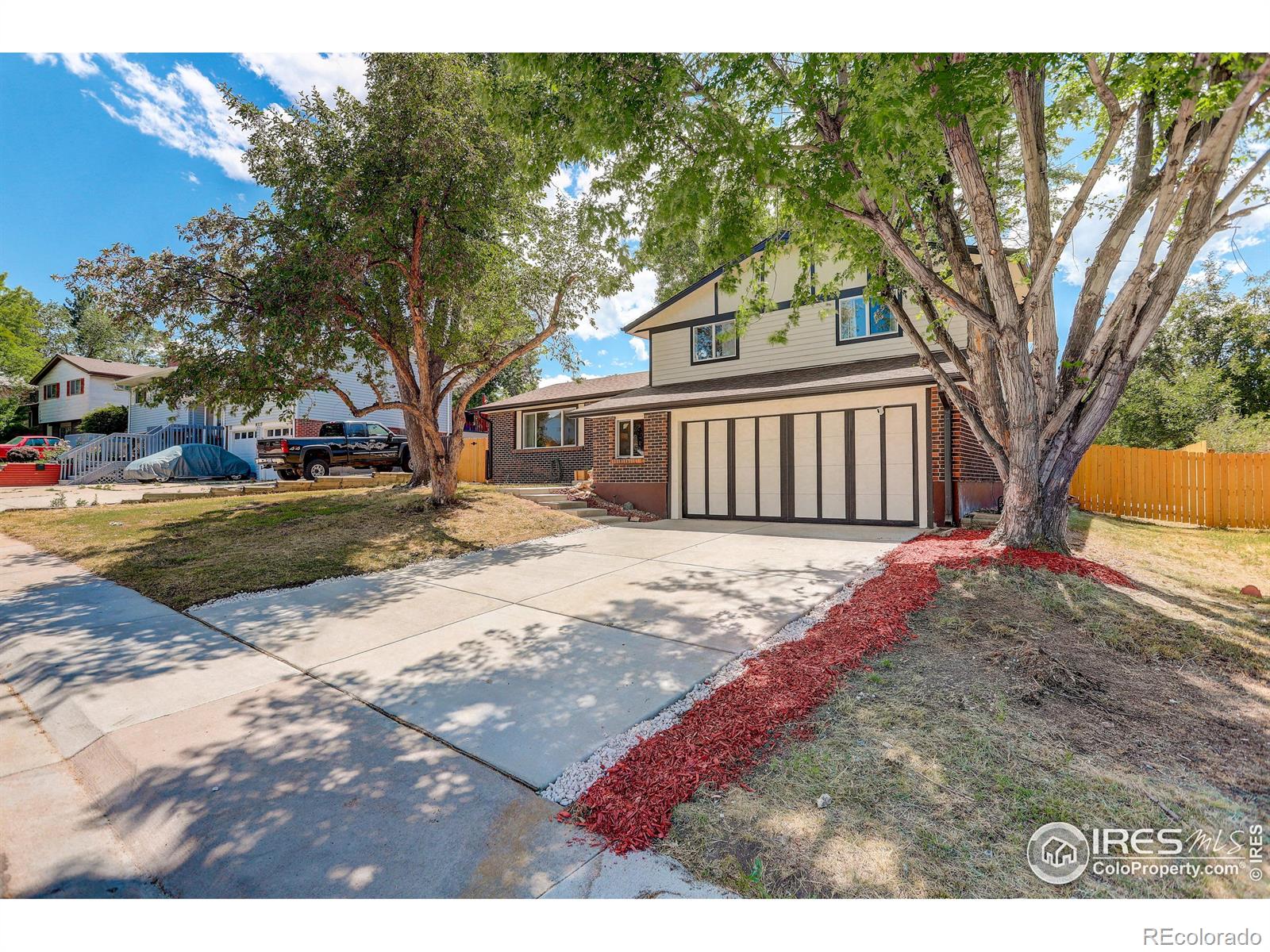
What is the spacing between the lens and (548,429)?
18.9 metres

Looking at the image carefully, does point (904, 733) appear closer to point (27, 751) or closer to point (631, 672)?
point (631, 672)

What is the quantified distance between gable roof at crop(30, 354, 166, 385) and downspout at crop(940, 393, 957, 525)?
127 feet

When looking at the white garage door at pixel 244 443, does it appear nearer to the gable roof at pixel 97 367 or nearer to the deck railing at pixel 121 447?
the deck railing at pixel 121 447

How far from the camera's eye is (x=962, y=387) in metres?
7.54

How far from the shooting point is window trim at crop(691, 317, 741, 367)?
13367 mm

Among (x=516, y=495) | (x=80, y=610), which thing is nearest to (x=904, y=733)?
(x=80, y=610)

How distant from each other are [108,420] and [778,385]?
111 feet

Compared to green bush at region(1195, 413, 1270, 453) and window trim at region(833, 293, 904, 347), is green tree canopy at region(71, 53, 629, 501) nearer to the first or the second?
window trim at region(833, 293, 904, 347)

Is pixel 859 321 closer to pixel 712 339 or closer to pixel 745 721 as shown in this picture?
pixel 712 339

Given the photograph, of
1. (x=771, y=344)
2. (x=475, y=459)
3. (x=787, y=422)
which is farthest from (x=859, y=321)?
(x=475, y=459)

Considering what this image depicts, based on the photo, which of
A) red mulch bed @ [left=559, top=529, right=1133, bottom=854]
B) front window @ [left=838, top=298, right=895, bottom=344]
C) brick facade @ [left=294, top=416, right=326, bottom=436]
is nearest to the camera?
red mulch bed @ [left=559, top=529, right=1133, bottom=854]

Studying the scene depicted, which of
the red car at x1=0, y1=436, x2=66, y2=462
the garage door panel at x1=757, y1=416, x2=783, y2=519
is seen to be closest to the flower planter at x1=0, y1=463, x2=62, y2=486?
the red car at x1=0, y1=436, x2=66, y2=462
